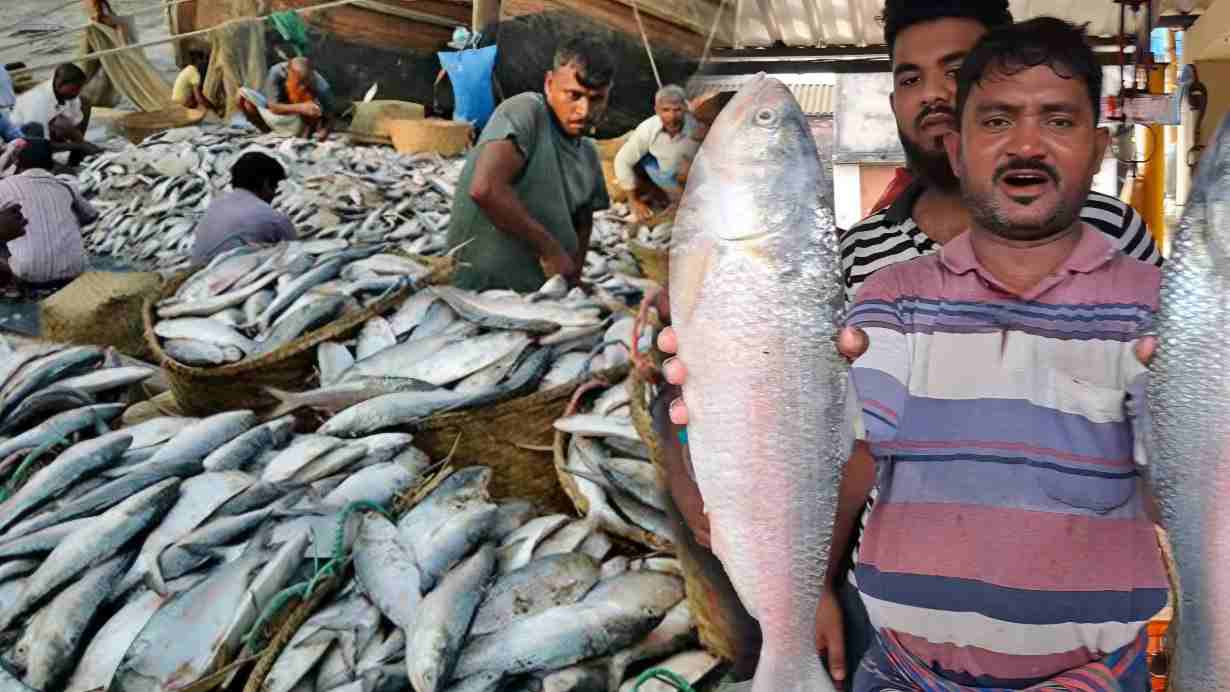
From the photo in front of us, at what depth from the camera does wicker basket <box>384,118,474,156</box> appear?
3377 mm

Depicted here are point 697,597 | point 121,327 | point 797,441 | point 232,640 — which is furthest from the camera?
point 121,327

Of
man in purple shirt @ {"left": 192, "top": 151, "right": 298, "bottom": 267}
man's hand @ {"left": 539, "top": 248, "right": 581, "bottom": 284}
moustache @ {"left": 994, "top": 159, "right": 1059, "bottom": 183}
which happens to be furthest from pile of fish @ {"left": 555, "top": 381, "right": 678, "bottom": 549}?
man in purple shirt @ {"left": 192, "top": 151, "right": 298, "bottom": 267}

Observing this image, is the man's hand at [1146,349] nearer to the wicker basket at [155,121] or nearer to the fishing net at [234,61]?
the fishing net at [234,61]

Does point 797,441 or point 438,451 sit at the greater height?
point 797,441

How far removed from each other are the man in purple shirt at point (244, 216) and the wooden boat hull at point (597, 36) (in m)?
1.01

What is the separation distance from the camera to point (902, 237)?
4.92ft

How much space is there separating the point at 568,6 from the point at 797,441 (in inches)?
81.3

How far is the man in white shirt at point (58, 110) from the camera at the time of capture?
3.66 metres

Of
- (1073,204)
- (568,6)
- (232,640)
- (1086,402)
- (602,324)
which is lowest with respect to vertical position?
(232,640)

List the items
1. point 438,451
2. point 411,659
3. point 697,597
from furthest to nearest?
point 438,451 < point 411,659 < point 697,597

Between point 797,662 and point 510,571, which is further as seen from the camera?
point 510,571

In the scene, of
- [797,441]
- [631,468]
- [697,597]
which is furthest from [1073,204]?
[631,468]

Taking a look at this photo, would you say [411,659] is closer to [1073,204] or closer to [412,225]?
[1073,204]

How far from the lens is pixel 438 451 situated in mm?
2910
